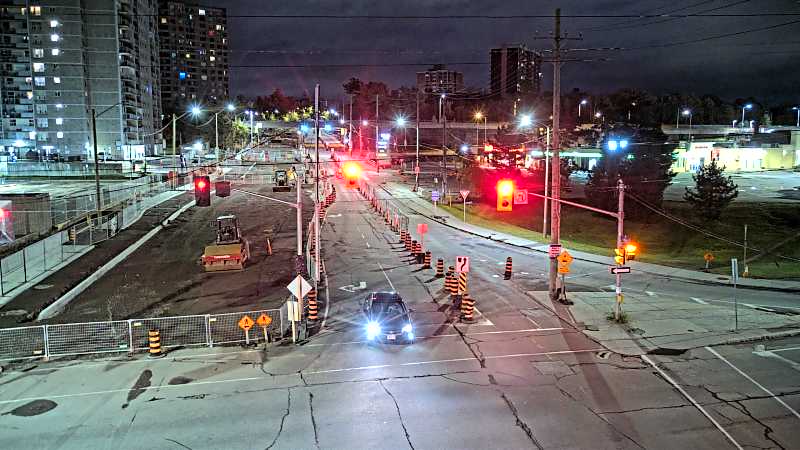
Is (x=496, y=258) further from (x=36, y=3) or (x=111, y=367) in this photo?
(x=36, y=3)

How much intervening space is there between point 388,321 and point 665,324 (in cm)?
1131

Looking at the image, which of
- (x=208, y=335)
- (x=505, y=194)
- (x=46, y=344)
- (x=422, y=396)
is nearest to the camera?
(x=422, y=396)

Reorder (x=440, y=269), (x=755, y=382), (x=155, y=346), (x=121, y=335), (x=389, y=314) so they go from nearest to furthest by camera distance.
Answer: (x=755, y=382)
(x=155, y=346)
(x=121, y=335)
(x=389, y=314)
(x=440, y=269)

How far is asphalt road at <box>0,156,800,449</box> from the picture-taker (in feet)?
45.3

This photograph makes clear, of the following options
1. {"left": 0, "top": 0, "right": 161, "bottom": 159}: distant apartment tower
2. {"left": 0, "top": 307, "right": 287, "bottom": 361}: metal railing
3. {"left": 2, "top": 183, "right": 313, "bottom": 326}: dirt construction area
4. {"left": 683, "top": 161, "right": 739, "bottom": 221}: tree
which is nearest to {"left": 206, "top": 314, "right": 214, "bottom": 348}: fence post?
{"left": 0, "top": 307, "right": 287, "bottom": 361}: metal railing

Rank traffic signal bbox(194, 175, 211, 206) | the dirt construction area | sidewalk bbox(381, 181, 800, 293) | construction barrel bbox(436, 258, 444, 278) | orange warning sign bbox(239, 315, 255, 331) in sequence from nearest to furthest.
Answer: orange warning sign bbox(239, 315, 255, 331)
traffic signal bbox(194, 175, 211, 206)
the dirt construction area
sidewalk bbox(381, 181, 800, 293)
construction barrel bbox(436, 258, 444, 278)

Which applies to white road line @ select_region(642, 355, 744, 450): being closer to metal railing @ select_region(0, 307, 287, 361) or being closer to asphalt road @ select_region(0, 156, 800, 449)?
asphalt road @ select_region(0, 156, 800, 449)

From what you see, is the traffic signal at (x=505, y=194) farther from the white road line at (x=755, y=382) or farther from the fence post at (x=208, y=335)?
the fence post at (x=208, y=335)

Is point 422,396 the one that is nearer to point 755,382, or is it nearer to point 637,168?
point 755,382

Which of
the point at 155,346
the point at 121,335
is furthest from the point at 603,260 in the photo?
the point at 121,335

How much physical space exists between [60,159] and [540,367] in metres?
105

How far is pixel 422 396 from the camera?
16359 mm

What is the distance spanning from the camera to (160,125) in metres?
141

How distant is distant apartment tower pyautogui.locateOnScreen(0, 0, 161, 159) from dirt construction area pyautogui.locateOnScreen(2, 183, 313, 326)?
66.9 meters
